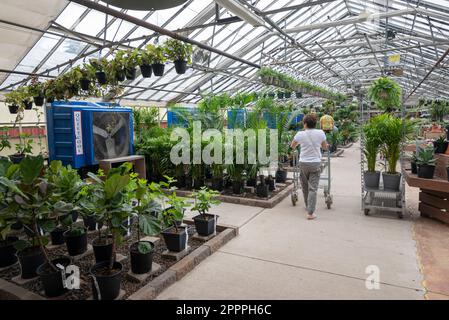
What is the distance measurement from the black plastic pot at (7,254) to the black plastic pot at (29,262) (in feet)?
1.06

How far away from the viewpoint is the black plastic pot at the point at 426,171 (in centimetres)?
394

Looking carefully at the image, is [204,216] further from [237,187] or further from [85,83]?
[85,83]

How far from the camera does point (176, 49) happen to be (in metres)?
4.82

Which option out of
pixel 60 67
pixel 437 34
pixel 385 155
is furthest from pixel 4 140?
pixel 437 34

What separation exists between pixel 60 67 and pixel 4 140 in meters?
4.28

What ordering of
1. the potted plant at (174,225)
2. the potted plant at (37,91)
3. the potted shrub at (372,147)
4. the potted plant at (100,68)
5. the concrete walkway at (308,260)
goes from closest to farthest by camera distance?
the concrete walkway at (308,260) < the potted plant at (174,225) < the potted shrub at (372,147) < the potted plant at (100,68) < the potted plant at (37,91)

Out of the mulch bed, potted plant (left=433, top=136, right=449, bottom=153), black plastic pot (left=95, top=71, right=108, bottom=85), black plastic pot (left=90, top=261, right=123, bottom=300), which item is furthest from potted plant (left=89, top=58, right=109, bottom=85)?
potted plant (left=433, top=136, right=449, bottom=153)

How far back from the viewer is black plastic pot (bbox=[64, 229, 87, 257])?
2.82 meters

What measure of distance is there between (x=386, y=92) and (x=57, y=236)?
4.99 meters

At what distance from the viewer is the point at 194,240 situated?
3.35m

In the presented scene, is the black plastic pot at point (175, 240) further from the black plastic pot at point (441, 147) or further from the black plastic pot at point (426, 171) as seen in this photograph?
the black plastic pot at point (441, 147)

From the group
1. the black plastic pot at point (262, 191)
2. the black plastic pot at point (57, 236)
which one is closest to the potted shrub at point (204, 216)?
the black plastic pot at point (57, 236)

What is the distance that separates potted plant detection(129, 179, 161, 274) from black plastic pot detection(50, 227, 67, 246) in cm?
101
